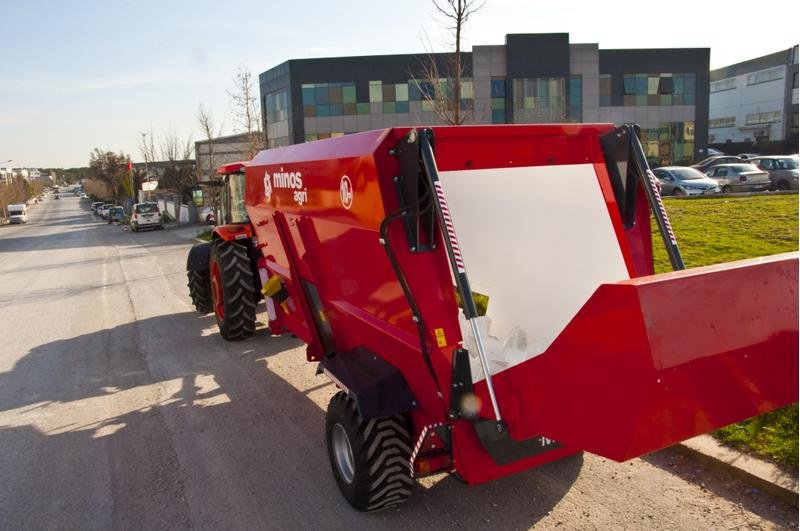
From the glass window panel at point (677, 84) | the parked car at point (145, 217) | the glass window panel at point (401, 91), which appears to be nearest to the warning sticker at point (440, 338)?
the parked car at point (145, 217)

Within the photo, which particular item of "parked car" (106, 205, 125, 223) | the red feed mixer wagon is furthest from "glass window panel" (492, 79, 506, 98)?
the red feed mixer wagon

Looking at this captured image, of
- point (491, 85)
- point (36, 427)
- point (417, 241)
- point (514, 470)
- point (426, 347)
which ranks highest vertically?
point (491, 85)

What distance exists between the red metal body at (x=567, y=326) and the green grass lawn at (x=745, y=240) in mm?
1469

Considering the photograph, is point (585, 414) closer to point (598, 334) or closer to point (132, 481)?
point (598, 334)

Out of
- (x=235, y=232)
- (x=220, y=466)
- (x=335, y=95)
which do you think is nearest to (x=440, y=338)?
(x=220, y=466)

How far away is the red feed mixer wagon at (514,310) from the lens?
103 inches

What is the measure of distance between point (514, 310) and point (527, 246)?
Answer: 0.41 meters

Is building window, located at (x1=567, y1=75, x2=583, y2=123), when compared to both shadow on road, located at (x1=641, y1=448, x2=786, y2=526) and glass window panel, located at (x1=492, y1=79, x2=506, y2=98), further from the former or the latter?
shadow on road, located at (x1=641, y1=448, x2=786, y2=526)

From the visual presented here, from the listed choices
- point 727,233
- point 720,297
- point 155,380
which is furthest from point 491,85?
point 720,297

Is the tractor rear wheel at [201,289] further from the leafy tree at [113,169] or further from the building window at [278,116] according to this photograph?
the leafy tree at [113,169]

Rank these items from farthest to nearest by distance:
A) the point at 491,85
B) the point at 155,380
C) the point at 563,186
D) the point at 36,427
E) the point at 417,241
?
the point at 491,85 → the point at 155,380 → the point at 36,427 → the point at 563,186 → the point at 417,241

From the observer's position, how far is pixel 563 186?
4031 mm

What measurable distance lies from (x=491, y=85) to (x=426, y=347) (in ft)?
140

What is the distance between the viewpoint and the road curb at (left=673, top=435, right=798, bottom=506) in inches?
152
